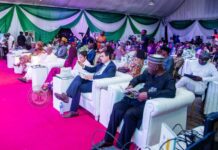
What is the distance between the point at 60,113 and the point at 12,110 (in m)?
0.72

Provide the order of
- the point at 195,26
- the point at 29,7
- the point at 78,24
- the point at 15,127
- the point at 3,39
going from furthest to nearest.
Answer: the point at 195,26 → the point at 78,24 → the point at 29,7 → the point at 3,39 → the point at 15,127

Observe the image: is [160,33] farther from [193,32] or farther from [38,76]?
[38,76]

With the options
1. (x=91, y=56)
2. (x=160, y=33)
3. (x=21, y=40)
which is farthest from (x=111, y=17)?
(x=91, y=56)

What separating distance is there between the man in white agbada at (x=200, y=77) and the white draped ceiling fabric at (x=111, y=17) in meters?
7.26

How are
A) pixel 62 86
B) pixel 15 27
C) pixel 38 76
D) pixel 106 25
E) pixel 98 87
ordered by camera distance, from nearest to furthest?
pixel 98 87 < pixel 62 86 < pixel 38 76 < pixel 15 27 < pixel 106 25

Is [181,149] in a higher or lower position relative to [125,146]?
higher

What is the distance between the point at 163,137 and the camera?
1.75m

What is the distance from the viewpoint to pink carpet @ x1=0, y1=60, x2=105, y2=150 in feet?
8.59

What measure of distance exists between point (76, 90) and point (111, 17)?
8980mm

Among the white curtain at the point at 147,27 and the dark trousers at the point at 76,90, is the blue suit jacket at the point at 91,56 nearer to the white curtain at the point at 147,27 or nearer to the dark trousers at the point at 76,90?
the dark trousers at the point at 76,90

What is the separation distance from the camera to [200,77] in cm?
359

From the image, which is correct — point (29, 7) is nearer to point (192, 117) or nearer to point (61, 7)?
point (61, 7)

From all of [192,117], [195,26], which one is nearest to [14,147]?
[192,117]

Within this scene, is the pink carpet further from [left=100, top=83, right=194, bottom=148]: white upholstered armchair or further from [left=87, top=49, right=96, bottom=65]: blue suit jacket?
[left=87, top=49, right=96, bottom=65]: blue suit jacket
